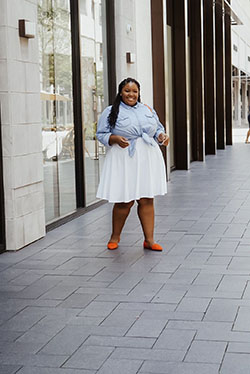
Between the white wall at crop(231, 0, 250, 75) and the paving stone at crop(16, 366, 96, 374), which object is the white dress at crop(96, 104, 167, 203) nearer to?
the paving stone at crop(16, 366, 96, 374)

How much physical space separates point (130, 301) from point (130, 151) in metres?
1.90

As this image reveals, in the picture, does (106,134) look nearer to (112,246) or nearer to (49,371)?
(112,246)

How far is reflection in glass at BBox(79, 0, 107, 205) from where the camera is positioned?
31.5 feet

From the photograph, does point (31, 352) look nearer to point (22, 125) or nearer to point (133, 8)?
point (22, 125)

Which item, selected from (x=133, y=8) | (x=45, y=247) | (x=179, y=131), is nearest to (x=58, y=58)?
(x=45, y=247)

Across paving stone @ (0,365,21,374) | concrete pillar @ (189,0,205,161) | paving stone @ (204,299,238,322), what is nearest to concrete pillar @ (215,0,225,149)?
concrete pillar @ (189,0,205,161)

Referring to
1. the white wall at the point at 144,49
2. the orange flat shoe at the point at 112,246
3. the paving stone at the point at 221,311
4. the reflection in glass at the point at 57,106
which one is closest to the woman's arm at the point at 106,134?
the orange flat shoe at the point at 112,246

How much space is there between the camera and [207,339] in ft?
13.6

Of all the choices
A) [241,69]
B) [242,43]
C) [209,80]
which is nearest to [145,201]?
[209,80]

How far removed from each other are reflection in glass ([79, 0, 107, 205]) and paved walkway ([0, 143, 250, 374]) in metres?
1.38

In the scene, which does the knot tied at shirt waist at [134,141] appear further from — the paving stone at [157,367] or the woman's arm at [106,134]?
the paving stone at [157,367]

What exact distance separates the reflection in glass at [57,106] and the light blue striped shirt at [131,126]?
5.74 ft

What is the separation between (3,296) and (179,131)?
412 inches

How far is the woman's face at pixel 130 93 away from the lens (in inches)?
258
